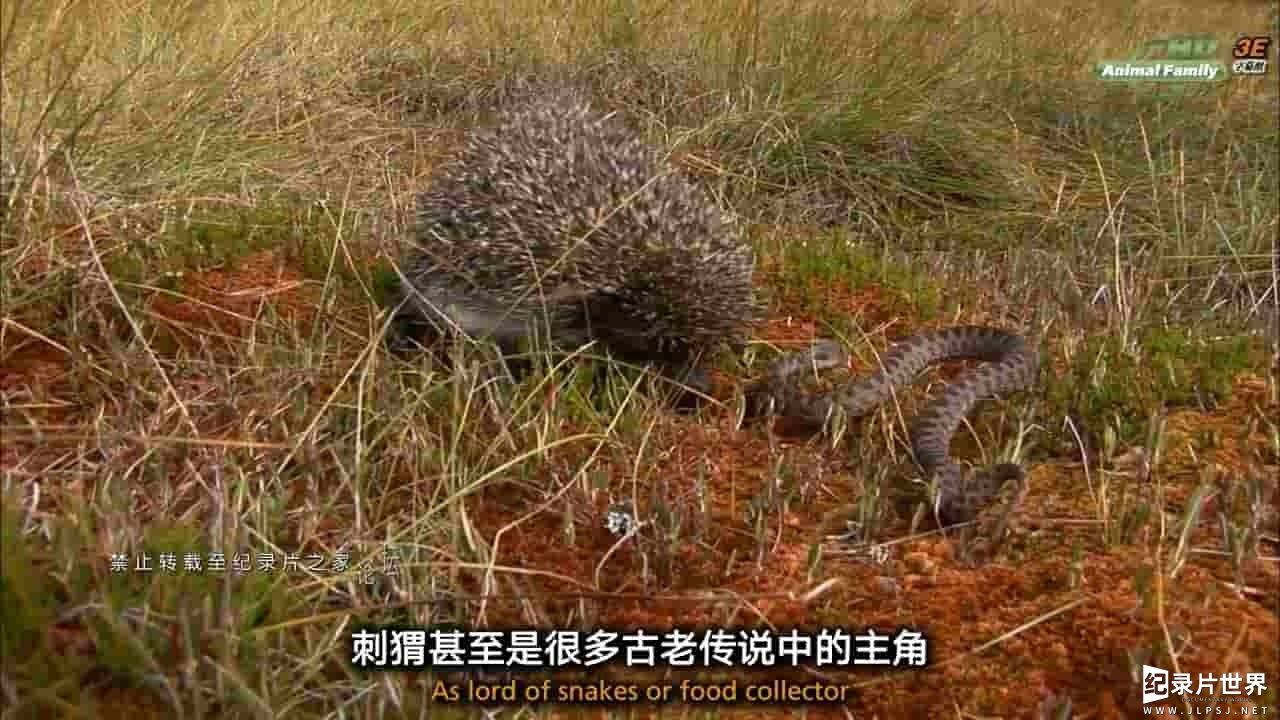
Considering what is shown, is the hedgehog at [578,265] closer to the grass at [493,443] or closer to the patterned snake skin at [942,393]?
the grass at [493,443]

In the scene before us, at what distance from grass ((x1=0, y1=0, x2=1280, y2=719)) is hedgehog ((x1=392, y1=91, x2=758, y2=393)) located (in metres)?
0.16

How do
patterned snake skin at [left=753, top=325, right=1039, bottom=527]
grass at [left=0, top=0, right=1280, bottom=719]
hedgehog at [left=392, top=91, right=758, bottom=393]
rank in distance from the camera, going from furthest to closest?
1. hedgehog at [left=392, top=91, right=758, bottom=393]
2. patterned snake skin at [left=753, top=325, right=1039, bottom=527]
3. grass at [left=0, top=0, right=1280, bottom=719]

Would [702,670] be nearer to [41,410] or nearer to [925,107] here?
[41,410]

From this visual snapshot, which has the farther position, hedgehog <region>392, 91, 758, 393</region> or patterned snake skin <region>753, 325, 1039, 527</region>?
hedgehog <region>392, 91, 758, 393</region>

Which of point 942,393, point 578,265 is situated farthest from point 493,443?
point 942,393

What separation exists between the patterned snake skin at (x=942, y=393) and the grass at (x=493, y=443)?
0.09 meters

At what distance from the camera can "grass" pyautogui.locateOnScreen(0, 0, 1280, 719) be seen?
6.68 ft

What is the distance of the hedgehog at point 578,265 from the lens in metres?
3.49

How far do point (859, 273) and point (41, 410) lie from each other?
3.02 metres

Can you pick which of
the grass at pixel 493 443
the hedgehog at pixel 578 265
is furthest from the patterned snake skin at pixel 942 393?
the hedgehog at pixel 578 265

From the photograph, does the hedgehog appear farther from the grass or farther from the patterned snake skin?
the patterned snake skin

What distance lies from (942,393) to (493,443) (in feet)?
4.50

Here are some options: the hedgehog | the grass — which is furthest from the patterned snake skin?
the hedgehog

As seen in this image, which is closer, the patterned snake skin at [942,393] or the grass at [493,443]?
the grass at [493,443]
